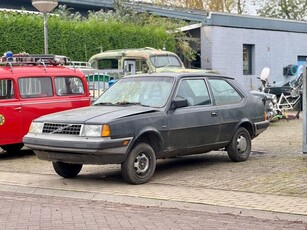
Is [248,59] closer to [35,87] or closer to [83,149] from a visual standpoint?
[35,87]

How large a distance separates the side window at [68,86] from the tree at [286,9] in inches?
1482

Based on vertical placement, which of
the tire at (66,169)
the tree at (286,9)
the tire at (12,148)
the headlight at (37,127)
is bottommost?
the tire at (12,148)

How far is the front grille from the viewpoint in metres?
9.55

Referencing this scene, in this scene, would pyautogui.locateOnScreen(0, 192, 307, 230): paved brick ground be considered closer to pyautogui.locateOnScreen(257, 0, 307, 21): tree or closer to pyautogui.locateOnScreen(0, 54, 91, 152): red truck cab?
pyautogui.locateOnScreen(0, 54, 91, 152): red truck cab

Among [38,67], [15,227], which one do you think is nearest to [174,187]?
[15,227]

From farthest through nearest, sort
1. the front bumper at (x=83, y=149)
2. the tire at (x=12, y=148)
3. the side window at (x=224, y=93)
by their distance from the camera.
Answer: the tire at (x=12, y=148) → the side window at (x=224, y=93) → the front bumper at (x=83, y=149)

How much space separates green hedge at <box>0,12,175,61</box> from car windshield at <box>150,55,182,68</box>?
5.87 metres

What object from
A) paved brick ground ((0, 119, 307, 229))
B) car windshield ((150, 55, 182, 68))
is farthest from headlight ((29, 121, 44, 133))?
car windshield ((150, 55, 182, 68))

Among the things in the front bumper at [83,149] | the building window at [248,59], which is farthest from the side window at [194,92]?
the building window at [248,59]

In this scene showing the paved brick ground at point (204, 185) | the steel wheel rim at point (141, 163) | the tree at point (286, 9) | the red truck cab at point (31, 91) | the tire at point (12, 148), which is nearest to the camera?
the paved brick ground at point (204, 185)

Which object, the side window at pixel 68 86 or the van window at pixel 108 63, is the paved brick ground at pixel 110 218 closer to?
the side window at pixel 68 86

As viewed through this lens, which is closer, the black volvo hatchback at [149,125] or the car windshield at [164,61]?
the black volvo hatchback at [149,125]

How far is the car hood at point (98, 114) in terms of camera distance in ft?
31.2

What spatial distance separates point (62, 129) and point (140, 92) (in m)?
1.68
